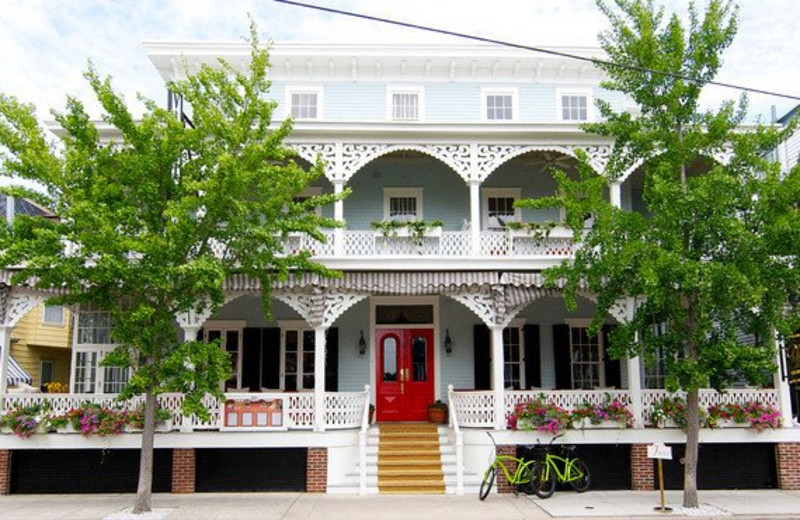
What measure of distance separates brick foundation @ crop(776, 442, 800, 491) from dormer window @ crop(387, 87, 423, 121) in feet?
39.6

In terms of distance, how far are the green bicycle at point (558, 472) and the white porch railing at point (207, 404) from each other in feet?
13.1

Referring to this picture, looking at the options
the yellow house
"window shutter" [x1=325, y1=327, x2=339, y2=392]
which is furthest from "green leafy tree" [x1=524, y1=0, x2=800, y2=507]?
the yellow house

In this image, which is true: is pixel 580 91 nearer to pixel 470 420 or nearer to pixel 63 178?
pixel 470 420

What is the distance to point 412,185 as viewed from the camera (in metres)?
18.6

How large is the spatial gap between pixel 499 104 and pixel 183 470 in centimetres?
1280

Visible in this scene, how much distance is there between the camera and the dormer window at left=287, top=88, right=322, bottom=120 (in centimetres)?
2022

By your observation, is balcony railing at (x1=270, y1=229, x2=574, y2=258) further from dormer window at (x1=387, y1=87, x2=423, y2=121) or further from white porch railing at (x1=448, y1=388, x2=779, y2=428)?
dormer window at (x1=387, y1=87, x2=423, y2=121)

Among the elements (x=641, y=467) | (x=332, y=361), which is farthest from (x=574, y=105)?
(x=641, y=467)

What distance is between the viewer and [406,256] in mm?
15406

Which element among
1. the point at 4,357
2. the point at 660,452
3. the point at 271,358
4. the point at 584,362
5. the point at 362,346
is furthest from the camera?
the point at 584,362

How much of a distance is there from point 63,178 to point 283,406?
6032 mm

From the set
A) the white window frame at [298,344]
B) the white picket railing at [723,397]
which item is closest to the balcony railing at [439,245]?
the white window frame at [298,344]

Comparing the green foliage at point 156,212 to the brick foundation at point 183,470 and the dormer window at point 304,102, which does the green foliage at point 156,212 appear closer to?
the brick foundation at point 183,470

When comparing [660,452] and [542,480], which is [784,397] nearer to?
[660,452]
